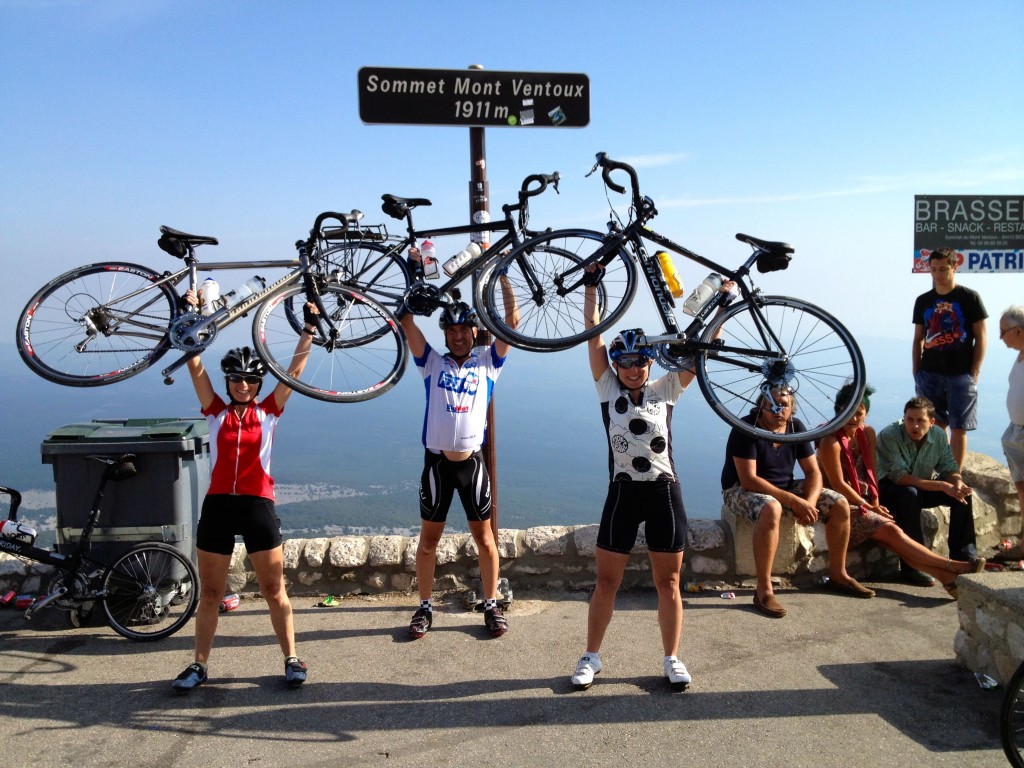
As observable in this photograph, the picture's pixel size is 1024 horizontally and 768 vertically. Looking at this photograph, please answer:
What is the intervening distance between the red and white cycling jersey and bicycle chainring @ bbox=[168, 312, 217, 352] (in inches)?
22.2

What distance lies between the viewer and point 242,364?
4.36 m

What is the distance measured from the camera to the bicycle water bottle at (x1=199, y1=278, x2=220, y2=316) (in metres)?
4.02

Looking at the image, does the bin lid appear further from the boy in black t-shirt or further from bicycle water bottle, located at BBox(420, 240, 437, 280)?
the boy in black t-shirt

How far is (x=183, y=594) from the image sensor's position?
549cm

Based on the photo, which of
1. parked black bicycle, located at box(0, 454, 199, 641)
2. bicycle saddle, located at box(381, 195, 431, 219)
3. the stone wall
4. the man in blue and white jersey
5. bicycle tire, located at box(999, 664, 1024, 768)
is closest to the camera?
bicycle tire, located at box(999, 664, 1024, 768)

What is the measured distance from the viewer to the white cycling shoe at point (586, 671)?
14.3 feet

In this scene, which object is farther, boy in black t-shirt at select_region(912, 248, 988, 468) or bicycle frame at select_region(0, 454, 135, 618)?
boy in black t-shirt at select_region(912, 248, 988, 468)

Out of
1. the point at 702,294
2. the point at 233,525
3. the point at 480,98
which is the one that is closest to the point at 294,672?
the point at 233,525

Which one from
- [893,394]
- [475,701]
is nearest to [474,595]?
[475,701]

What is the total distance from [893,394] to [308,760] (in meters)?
180

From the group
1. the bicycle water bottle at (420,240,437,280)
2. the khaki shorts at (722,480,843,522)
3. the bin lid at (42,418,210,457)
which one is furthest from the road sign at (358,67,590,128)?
the khaki shorts at (722,480,843,522)

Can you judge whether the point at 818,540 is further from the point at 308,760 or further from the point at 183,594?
the point at 183,594

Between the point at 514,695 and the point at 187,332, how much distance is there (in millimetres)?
2781

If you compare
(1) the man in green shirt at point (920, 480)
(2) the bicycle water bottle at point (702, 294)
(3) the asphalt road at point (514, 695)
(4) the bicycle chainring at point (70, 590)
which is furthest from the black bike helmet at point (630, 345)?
(4) the bicycle chainring at point (70, 590)
